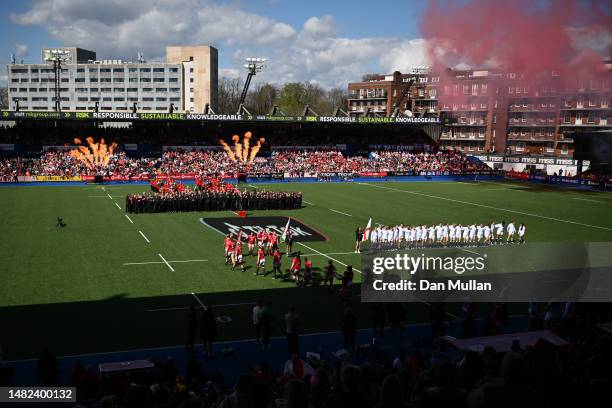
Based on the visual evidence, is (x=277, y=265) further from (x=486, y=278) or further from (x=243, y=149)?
(x=243, y=149)

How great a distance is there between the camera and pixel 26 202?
3891cm

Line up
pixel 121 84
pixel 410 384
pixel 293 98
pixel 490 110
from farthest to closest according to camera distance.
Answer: pixel 121 84 → pixel 293 98 → pixel 490 110 → pixel 410 384

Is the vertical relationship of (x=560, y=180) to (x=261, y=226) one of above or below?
above

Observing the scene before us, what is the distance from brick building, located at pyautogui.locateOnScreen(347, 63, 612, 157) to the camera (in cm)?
3512

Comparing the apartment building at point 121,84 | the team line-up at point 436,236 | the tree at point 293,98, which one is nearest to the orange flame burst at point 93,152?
the team line-up at point 436,236

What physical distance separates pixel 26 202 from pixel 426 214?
27608mm

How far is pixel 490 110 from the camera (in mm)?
78625

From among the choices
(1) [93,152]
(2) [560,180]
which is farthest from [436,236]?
(1) [93,152]

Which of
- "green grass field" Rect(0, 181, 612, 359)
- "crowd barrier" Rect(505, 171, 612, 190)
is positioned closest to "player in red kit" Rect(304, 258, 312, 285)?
"green grass field" Rect(0, 181, 612, 359)

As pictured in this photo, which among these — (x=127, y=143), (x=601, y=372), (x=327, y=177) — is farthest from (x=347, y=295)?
(x=127, y=143)

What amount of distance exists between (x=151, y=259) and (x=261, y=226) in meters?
8.61

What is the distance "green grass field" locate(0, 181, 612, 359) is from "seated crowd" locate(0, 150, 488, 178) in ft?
33.2

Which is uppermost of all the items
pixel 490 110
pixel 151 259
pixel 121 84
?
pixel 121 84

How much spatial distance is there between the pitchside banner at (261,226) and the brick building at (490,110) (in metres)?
11.5
